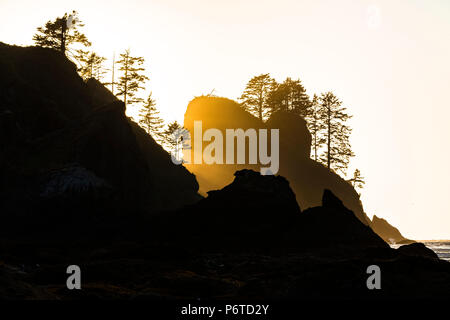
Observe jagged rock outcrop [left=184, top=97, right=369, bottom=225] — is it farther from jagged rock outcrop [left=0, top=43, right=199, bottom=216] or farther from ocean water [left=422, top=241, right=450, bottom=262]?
jagged rock outcrop [left=0, top=43, right=199, bottom=216]

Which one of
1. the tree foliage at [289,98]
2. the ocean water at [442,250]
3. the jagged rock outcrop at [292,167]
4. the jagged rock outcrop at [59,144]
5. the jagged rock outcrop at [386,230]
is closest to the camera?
the jagged rock outcrop at [59,144]

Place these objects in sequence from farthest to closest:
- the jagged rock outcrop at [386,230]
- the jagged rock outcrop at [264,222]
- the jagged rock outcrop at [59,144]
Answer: the jagged rock outcrop at [386,230]
the jagged rock outcrop at [59,144]
the jagged rock outcrop at [264,222]

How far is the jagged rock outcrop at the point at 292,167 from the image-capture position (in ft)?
227

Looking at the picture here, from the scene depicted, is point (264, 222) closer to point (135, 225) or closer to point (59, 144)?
point (135, 225)

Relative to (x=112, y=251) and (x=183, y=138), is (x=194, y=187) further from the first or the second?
(x=112, y=251)

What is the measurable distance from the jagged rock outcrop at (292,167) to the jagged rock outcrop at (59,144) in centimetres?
2055

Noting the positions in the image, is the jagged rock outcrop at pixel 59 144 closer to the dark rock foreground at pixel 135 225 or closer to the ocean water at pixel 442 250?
the dark rock foreground at pixel 135 225

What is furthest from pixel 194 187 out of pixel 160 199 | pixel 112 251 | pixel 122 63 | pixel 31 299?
pixel 31 299

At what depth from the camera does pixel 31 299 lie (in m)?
10.3

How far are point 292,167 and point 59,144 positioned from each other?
132 feet

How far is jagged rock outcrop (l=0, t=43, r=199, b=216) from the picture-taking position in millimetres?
35375

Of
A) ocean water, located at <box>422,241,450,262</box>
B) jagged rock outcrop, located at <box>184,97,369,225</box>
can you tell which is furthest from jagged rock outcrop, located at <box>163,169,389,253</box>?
jagged rock outcrop, located at <box>184,97,369,225</box>

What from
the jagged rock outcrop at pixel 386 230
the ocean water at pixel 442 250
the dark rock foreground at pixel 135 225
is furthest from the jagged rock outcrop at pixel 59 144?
the jagged rock outcrop at pixel 386 230

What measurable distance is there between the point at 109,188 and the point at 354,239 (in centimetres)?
1966
